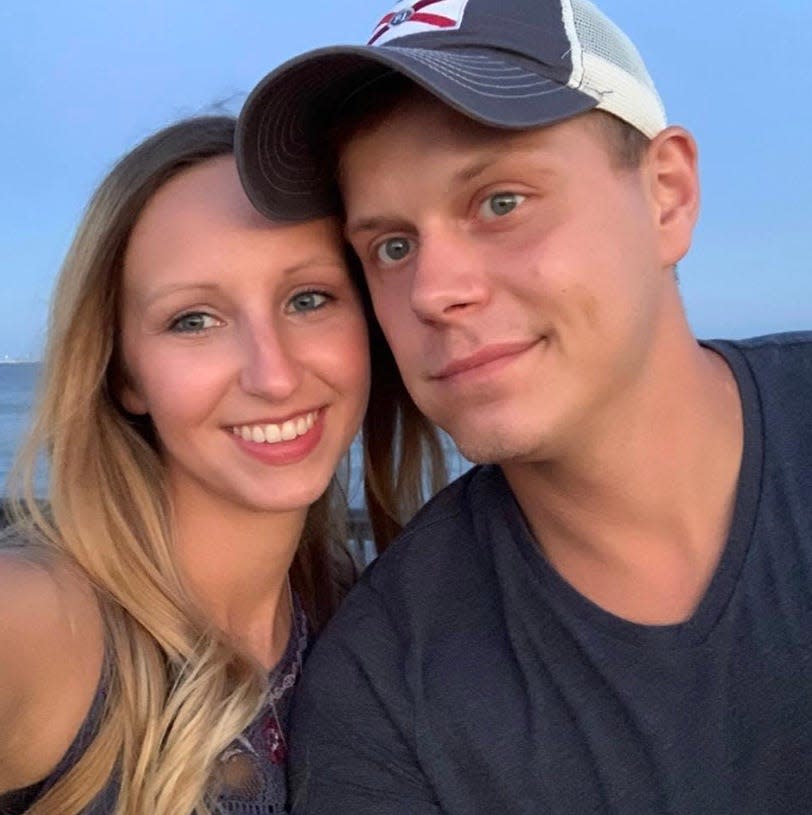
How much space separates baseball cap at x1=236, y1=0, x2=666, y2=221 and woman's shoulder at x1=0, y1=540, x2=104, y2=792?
91 cm

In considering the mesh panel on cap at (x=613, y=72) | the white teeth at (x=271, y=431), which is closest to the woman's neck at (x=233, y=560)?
the white teeth at (x=271, y=431)

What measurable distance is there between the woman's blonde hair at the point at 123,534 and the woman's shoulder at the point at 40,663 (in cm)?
5

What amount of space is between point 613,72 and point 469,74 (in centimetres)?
34

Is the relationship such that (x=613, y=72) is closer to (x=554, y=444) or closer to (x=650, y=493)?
(x=554, y=444)

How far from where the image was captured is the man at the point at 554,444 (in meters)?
1.80

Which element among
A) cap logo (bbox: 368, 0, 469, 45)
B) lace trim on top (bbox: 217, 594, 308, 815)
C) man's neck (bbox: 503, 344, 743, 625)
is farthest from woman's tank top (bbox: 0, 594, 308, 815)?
cap logo (bbox: 368, 0, 469, 45)

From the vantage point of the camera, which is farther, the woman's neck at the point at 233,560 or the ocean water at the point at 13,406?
the ocean water at the point at 13,406

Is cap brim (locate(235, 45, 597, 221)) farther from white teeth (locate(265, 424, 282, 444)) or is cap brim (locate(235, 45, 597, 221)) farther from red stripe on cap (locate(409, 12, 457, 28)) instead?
white teeth (locate(265, 424, 282, 444))

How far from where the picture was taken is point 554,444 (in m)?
1.91

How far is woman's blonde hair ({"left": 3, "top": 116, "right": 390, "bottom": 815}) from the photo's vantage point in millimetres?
2025

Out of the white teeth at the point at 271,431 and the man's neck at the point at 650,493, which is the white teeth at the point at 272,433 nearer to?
the white teeth at the point at 271,431

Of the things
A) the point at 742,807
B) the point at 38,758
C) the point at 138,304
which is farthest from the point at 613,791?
the point at 138,304

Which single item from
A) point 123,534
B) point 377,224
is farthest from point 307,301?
point 123,534

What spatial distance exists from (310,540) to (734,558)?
1.38 meters
